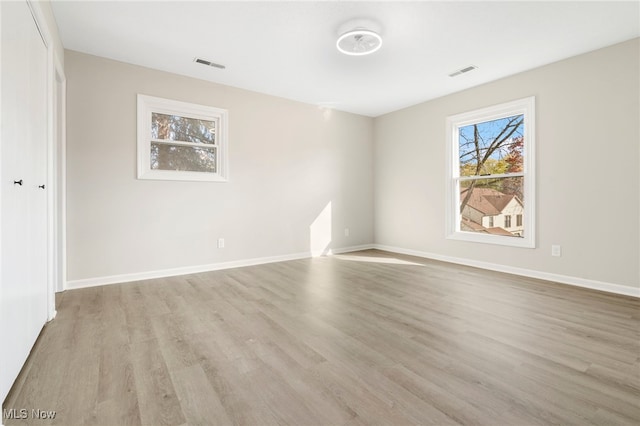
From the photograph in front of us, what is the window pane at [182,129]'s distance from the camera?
12.7ft

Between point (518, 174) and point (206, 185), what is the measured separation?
13.4ft

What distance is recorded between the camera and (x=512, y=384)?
1.58 m

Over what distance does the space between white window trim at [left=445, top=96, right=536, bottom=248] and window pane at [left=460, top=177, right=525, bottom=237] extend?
78 mm

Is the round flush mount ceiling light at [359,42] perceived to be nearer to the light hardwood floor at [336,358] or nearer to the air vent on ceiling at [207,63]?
the air vent on ceiling at [207,63]

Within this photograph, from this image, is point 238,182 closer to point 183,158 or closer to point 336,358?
point 183,158

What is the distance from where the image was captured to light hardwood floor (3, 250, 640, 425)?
1.39 m

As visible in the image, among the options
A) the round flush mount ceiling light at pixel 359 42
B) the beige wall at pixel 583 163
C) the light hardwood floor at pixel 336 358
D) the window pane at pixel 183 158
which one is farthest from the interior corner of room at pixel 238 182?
the round flush mount ceiling light at pixel 359 42

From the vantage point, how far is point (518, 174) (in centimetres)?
401

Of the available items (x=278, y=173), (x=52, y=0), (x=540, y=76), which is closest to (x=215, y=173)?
(x=278, y=173)

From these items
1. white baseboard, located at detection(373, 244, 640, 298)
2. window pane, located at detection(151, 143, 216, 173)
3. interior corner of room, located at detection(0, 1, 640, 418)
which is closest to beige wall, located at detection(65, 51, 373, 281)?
interior corner of room, located at detection(0, 1, 640, 418)

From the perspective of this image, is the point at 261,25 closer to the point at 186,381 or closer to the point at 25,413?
the point at 186,381

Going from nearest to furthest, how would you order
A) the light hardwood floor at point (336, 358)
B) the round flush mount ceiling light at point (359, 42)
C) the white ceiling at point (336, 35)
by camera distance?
the light hardwood floor at point (336, 358), the white ceiling at point (336, 35), the round flush mount ceiling light at point (359, 42)

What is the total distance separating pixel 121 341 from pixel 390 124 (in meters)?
5.16

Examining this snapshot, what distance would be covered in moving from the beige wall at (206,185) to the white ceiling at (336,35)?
0.33 m
